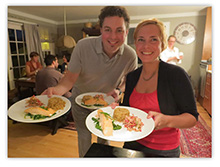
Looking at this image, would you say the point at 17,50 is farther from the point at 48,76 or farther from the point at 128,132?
the point at 128,132

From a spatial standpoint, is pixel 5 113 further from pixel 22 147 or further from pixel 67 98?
pixel 67 98

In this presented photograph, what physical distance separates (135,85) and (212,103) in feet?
1.72

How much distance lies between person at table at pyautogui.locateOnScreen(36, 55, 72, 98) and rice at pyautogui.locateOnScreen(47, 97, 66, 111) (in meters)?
0.06

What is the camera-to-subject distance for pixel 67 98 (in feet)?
3.66

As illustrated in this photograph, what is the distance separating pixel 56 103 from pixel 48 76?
0.20 m

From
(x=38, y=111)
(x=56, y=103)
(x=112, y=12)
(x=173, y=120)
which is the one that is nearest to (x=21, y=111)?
(x=38, y=111)

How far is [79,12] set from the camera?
1.03 meters

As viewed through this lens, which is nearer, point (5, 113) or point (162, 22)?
point (162, 22)

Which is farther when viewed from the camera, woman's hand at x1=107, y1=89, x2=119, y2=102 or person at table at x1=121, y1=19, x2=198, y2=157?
woman's hand at x1=107, y1=89, x2=119, y2=102

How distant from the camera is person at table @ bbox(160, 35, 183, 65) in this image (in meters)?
0.97

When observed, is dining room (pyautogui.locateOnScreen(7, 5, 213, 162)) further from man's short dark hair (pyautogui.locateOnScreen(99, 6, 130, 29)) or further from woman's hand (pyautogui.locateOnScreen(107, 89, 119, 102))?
woman's hand (pyautogui.locateOnScreen(107, 89, 119, 102))

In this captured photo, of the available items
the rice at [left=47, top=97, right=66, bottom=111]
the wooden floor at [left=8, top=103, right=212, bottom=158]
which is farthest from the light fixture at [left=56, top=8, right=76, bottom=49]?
the wooden floor at [left=8, top=103, right=212, bottom=158]

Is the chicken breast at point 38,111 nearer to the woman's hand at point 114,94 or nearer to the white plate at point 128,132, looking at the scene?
the white plate at point 128,132
